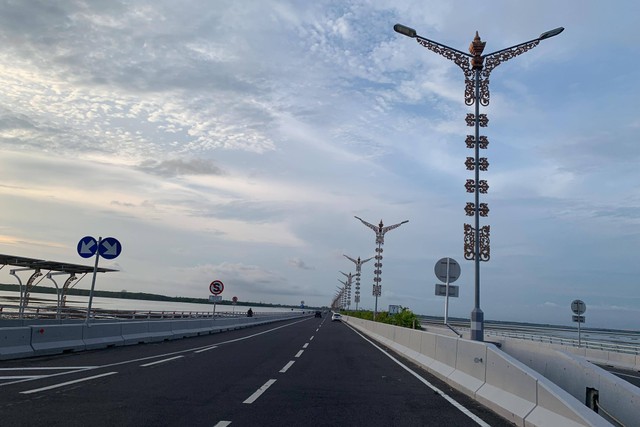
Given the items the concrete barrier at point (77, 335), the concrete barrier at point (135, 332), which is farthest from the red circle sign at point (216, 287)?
the concrete barrier at point (135, 332)

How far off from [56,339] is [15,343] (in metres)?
1.78

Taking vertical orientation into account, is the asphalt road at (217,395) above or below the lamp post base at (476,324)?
below

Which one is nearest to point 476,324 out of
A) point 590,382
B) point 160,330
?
point 590,382

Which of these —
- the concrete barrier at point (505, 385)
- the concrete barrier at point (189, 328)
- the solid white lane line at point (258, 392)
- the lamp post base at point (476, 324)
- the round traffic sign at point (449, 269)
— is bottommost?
the concrete barrier at point (189, 328)

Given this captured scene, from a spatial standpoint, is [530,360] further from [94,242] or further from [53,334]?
[94,242]

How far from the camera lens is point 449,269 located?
15.7 meters

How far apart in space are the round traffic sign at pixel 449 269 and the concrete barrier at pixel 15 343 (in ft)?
39.9

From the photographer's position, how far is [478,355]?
402 inches

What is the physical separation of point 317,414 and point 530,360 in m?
5.34

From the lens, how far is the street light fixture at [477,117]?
16406mm

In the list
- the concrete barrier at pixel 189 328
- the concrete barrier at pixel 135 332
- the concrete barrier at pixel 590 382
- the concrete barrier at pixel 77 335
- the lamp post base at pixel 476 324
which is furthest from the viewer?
the concrete barrier at pixel 189 328

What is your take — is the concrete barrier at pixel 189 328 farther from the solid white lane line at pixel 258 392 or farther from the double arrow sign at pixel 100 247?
the solid white lane line at pixel 258 392

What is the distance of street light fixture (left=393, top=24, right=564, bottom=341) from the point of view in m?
16.4

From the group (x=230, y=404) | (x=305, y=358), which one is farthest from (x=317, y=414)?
(x=305, y=358)
